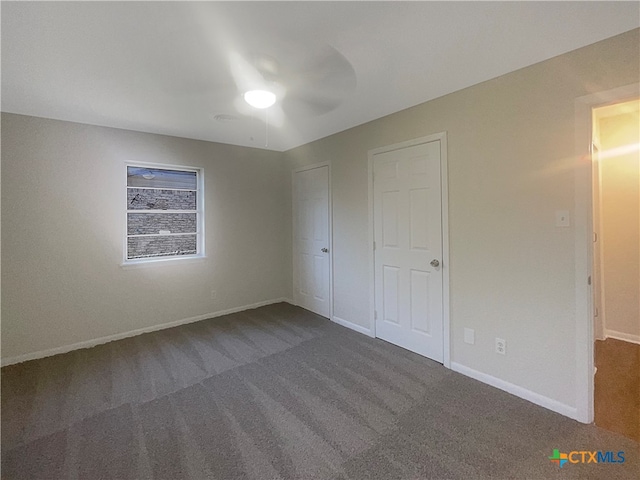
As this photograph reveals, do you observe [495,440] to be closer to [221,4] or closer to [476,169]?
[476,169]

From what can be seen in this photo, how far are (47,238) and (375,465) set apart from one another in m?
3.66

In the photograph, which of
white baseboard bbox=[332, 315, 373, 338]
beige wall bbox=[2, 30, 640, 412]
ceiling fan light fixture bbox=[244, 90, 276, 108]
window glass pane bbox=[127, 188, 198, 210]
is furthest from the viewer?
window glass pane bbox=[127, 188, 198, 210]

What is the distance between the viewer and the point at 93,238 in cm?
326

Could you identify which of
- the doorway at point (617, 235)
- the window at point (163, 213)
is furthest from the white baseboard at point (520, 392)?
the window at point (163, 213)

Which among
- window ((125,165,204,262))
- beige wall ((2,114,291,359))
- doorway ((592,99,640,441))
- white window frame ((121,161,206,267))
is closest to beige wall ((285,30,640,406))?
doorway ((592,99,640,441))

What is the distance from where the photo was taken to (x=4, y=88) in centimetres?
234

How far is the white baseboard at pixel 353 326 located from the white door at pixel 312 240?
202 millimetres

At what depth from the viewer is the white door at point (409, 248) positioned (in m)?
2.73

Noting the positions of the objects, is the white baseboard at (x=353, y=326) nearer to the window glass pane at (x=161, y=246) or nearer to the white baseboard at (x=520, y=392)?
the white baseboard at (x=520, y=392)

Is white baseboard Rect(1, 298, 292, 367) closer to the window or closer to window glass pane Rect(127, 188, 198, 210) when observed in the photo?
the window

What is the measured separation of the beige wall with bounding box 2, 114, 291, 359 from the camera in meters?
2.87

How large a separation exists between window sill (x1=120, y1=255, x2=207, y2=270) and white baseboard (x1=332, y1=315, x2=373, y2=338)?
2.01 m

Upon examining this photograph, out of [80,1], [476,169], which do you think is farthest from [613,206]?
[80,1]

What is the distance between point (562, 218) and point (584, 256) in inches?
11.0
